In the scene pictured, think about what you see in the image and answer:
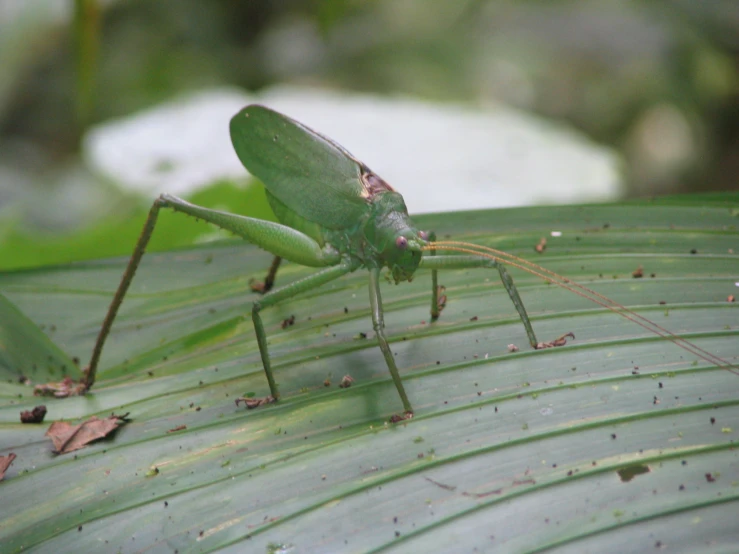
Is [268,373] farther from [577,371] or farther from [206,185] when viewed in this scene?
[206,185]

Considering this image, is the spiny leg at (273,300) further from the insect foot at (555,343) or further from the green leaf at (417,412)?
the insect foot at (555,343)

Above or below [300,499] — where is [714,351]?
above

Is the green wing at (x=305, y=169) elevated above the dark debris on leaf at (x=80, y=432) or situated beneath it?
elevated above

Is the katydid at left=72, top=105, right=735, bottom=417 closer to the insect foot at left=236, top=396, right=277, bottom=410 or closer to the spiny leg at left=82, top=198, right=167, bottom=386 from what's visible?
the spiny leg at left=82, top=198, right=167, bottom=386

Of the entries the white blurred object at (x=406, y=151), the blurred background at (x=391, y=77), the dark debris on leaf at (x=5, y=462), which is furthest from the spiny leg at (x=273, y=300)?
the blurred background at (x=391, y=77)

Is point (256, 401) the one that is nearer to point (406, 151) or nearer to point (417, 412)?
point (417, 412)

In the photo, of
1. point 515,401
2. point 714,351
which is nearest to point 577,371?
point 515,401

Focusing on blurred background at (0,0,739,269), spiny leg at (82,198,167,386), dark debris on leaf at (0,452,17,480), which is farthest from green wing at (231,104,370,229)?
blurred background at (0,0,739,269)
